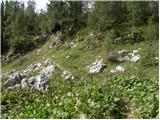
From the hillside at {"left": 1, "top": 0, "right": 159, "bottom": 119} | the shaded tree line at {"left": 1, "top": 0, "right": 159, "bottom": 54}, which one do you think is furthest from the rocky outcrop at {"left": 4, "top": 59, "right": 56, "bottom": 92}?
the shaded tree line at {"left": 1, "top": 0, "right": 159, "bottom": 54}

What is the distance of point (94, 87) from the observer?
17828mm

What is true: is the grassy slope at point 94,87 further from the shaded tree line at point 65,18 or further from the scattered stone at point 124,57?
the shaded tree line at point 65,18

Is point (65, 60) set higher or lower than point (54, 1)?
lower

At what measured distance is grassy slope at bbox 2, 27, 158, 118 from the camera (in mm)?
12703

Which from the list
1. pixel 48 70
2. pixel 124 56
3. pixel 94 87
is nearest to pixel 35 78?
pixel 48 70

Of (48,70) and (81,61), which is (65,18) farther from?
(48,70)

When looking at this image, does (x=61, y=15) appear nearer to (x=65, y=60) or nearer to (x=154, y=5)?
(x=154, y=5)

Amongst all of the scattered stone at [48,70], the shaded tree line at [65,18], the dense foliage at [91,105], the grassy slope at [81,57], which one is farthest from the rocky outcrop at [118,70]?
the shaded tree line at [65,18]

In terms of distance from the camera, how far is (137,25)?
40938 millimetres

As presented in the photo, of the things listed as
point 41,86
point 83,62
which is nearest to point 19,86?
point 41,86

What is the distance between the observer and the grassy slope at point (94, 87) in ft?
41.7

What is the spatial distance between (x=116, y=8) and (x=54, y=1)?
28.2 feet

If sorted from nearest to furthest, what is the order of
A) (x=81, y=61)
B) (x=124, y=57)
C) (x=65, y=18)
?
→ (x=124, y=57) → (x=81, y=61) → (x=65, y=18)

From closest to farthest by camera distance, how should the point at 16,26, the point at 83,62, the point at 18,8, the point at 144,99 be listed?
1. the point at 144,99
2. the point at 83,62
3. the point at 16,26
4. the point at 18,8
